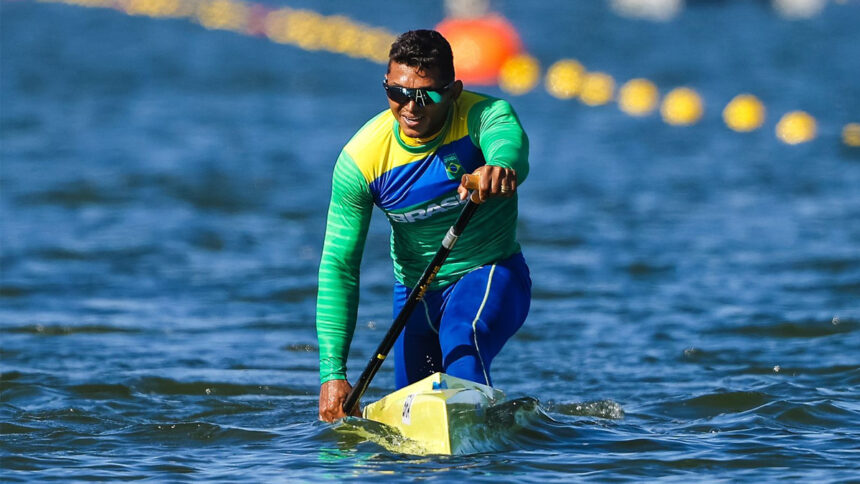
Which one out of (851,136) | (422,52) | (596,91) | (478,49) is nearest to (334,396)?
(422,52)

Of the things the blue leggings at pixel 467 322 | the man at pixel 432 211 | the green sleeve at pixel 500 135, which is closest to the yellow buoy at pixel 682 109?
the blue leggings at pixel 467 322

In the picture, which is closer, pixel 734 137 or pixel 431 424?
pixel 431 424

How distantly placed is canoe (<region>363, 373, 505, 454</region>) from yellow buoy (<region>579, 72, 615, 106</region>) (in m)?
19.2

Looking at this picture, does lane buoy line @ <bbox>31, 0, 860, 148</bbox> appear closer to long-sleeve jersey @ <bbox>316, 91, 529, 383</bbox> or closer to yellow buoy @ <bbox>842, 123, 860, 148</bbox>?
yellow buoy @ <bbox>842, 123, 860, 148</bbox>

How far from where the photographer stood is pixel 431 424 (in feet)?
20.9

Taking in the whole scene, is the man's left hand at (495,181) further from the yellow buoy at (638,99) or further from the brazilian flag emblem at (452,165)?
the yellow buoy at (638,99)

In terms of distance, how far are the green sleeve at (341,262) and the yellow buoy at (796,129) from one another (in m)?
15.3

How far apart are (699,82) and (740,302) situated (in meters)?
17.4

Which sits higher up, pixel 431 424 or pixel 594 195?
pixel 594 195

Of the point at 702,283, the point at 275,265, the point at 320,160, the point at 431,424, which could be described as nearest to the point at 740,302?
the point at 702,283

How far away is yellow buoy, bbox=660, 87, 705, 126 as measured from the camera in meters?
23.2

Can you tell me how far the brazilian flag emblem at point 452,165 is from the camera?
6293 mm

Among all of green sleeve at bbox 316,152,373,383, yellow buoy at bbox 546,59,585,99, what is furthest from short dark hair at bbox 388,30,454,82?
yellow buoy at bbox 546,59,585,99

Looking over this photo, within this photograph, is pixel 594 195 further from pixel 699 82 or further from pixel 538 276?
pixel 699 82
